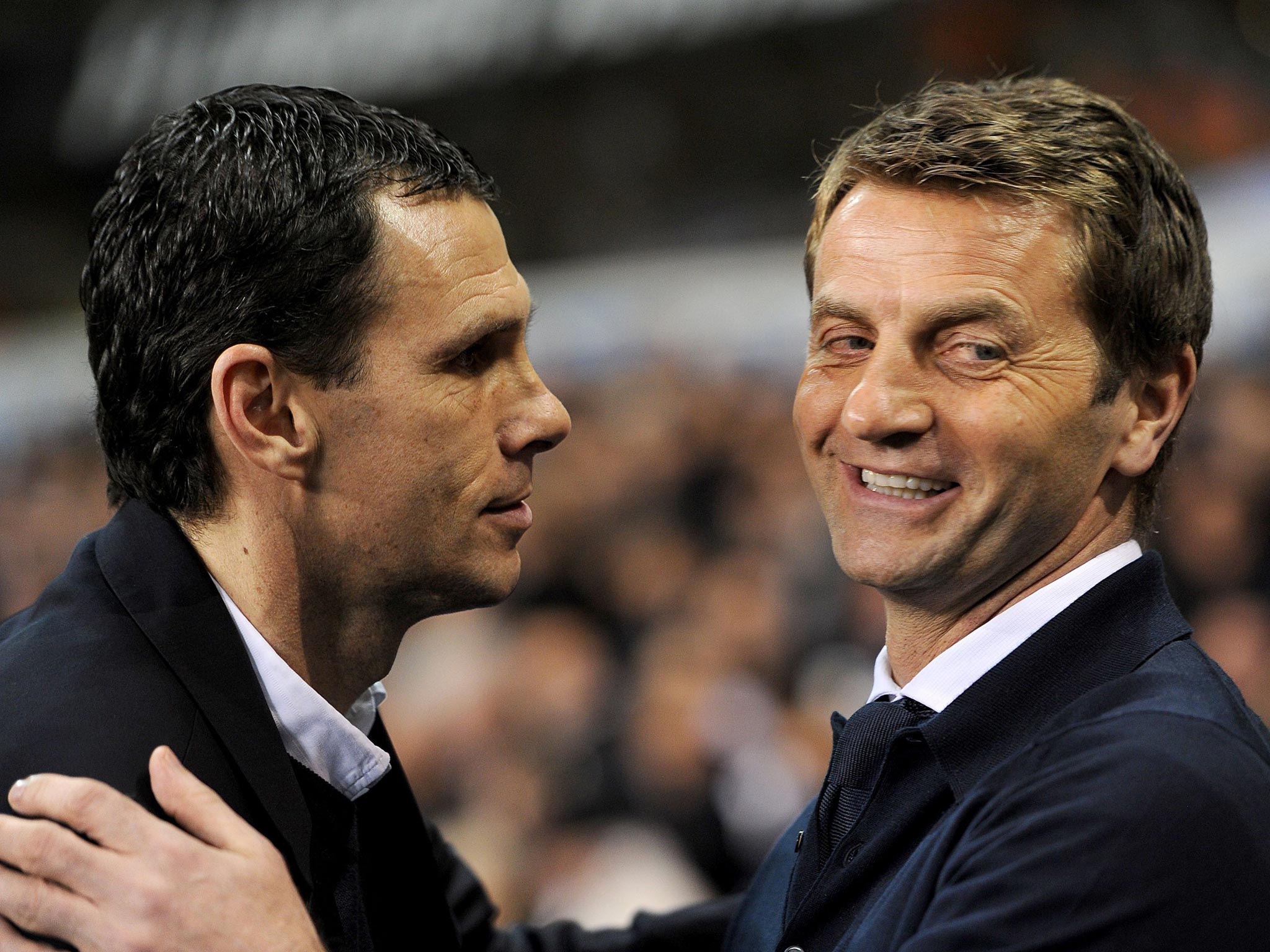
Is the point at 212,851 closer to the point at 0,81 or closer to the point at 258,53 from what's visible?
the point at 258,53

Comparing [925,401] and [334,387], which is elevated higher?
[334,387]

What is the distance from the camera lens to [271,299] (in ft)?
5.41

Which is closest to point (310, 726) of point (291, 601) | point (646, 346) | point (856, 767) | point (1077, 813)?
point (291, 601)

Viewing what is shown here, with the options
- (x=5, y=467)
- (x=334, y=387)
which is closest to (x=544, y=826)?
(x=334, y=387)

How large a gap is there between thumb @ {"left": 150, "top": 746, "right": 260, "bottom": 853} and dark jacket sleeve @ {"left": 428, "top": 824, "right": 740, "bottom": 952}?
0.71 metres

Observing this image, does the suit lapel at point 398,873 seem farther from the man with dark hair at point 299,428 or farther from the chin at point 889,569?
the chin at point 889,569

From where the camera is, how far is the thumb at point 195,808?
1.37m

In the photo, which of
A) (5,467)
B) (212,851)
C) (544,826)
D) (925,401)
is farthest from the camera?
(5,467)

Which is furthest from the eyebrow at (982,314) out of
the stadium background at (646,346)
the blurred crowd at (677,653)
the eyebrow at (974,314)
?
the blurred crowd at (677,653)

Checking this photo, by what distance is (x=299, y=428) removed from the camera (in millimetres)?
1680

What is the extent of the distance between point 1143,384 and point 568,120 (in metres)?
9.51

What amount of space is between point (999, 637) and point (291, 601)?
84cm

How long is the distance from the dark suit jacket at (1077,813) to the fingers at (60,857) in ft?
2.42

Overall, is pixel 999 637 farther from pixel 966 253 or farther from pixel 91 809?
pixel 91 809
